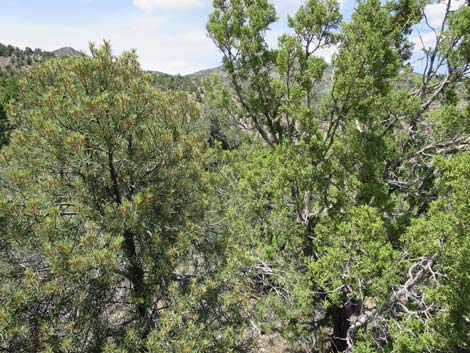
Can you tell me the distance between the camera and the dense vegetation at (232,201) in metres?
4.07

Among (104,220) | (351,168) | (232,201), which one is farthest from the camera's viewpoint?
(232,201)

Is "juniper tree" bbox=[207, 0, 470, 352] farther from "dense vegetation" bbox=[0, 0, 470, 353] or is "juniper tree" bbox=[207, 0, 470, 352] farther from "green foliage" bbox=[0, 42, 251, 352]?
"green foliage" bbox=[0, 42, 251, 352]

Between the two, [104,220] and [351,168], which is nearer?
[104,220]

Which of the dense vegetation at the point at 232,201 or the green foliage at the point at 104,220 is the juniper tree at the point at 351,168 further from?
the green foliage at the point at 104,220

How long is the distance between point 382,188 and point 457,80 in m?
3.26

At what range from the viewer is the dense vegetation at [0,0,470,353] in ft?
13.4

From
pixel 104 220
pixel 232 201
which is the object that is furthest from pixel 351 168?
pixel 104 220

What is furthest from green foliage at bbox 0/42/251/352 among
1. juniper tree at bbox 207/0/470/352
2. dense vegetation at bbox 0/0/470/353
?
juniper tree at bbox 207/0/470/352

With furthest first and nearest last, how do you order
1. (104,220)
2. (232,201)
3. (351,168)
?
(232,201) < (351,168) < (104,220)

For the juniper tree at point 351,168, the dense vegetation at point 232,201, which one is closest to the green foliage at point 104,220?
the dense vegetation at point 232,201

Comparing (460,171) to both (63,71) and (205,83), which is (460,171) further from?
(205,83)

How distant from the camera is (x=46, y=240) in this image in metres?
3.86

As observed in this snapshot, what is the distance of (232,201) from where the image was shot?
8.05 metres

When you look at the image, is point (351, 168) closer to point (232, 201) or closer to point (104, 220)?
point (232, 201)
